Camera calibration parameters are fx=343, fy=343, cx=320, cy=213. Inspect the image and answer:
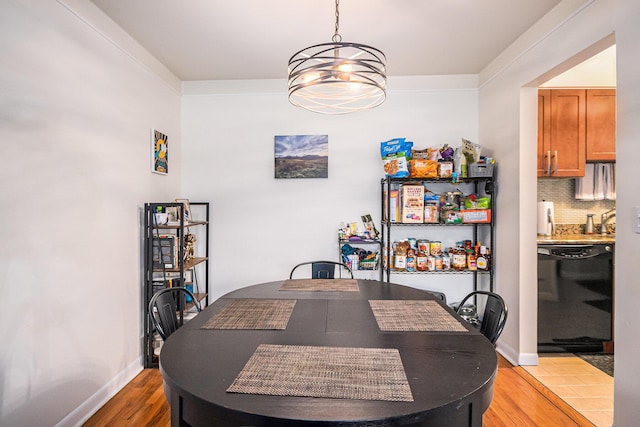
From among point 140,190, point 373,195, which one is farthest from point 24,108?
point 373,195

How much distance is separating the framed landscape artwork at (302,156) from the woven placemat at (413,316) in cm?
194

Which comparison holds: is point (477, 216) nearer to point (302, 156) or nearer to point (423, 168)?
point (423, 168)

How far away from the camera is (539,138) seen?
314 centimetres

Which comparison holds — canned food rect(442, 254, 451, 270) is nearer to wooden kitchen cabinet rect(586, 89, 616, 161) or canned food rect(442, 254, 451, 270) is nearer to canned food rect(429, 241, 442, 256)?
canned food rect(429, 241, 442, 256)

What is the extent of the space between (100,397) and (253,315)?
147 centimetres

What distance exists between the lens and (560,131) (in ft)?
10.3

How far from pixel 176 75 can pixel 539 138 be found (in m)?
3.54

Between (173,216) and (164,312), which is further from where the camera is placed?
(173,216)

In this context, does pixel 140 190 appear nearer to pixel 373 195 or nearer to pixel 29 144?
pixel 29 144

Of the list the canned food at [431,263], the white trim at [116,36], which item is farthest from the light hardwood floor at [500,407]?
the white trim at [116,36]

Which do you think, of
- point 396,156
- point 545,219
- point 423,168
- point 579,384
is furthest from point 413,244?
point 579,384

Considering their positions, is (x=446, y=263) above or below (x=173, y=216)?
below

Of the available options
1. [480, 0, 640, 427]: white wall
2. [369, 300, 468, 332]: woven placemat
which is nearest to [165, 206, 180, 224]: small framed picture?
[369, 300, 468, 332]: woven placemat

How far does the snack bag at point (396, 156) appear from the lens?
3195mm
